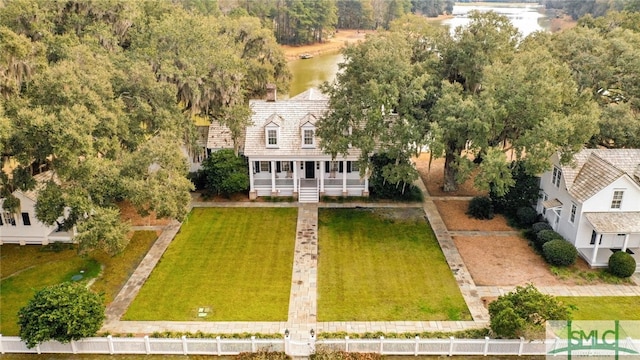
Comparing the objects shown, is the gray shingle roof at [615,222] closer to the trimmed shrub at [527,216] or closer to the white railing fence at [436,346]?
the trimmed shrub at [527,216]

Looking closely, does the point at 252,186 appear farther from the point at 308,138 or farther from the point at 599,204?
the point at 599,204

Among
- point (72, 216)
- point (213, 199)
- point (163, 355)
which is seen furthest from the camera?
point (213, 199)

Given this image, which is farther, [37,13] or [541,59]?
[37,13]

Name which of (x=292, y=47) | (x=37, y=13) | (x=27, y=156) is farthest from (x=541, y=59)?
(x=292, y=47)

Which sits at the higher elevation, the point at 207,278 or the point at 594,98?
the point at 594,98

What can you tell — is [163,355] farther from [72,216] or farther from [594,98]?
[594,98]

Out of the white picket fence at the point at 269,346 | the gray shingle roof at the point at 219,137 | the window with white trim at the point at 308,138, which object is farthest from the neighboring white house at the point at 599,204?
the gray shingle roof at the point at 219,137
